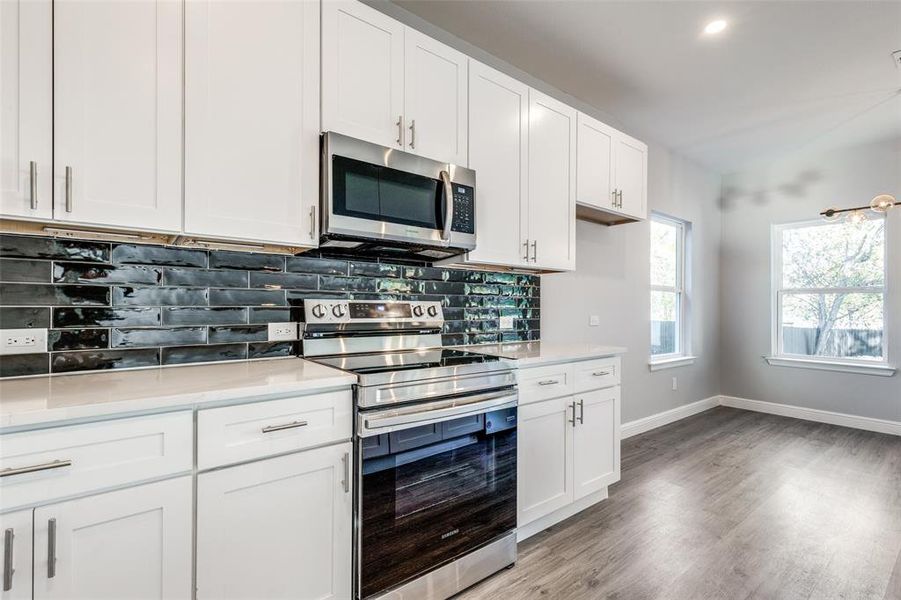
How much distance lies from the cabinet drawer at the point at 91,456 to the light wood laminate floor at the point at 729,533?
52.1 inches

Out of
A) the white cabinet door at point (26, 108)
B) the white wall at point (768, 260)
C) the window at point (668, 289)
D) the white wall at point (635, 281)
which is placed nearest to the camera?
the white cabinet door at point (26, 108)

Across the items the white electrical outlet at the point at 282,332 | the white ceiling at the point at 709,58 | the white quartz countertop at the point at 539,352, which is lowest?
the white quartz countertop at the point at 539,352

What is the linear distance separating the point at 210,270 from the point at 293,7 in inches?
43.7

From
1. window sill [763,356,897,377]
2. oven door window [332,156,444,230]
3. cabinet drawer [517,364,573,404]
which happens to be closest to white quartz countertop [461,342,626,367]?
cabinet drawer [517,364,573,404]

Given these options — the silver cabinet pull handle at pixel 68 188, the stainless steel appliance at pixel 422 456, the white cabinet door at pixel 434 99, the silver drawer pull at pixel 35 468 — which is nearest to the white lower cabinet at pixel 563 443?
the stainless steel appliance at pixel 422 456

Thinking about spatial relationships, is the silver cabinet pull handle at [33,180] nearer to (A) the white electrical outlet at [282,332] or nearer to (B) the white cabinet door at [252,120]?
(B) the white cabinet door at [252,120]

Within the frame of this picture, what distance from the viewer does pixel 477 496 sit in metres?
1.92

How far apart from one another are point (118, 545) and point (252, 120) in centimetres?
143

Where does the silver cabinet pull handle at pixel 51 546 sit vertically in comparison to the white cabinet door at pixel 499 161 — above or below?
Answer: below

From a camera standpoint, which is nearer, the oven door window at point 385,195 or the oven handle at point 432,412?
the oven handle at point 432,412

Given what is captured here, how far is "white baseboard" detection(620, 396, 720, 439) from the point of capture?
404 cm

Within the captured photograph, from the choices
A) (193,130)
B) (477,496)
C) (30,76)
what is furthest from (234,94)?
(477,496)

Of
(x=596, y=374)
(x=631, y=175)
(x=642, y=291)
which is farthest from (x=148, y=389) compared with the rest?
(x=642, y=291)

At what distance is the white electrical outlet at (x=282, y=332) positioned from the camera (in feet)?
6.50
